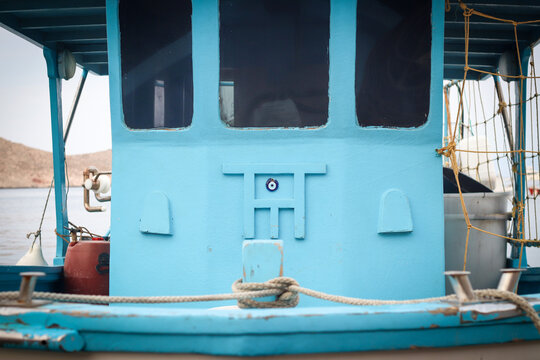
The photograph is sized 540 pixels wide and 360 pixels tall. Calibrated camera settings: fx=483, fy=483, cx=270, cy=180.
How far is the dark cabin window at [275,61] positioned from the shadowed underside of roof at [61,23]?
2.29m

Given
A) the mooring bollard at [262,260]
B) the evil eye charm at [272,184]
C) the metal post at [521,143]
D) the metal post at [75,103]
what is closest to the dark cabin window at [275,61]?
the evil eye charm at [272,184]

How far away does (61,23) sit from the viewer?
5230 millimetres

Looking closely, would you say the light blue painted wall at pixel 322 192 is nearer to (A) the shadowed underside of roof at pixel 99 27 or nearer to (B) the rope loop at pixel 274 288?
(B) the rope loop at pixel 274 288

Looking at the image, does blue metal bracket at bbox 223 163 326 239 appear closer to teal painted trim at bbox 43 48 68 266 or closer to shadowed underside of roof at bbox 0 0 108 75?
shadowed underside of roof at bbox 0 0 108 75

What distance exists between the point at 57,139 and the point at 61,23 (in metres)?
1.40

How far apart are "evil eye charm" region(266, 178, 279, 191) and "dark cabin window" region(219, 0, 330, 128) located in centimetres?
38

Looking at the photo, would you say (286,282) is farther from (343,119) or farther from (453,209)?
(453,209)

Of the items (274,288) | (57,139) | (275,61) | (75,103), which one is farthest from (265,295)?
(75,103)

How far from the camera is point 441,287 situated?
3.23 metres

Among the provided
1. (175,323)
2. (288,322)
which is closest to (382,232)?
(288,322)

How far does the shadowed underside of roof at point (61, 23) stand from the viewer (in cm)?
486

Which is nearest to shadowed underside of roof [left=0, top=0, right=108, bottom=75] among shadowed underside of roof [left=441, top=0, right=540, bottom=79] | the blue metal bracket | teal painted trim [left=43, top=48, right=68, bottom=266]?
teal painted trim [left=43, top=48, right=68, bottom=266]

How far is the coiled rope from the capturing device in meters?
2.09

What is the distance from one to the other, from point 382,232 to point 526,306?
112 cm
